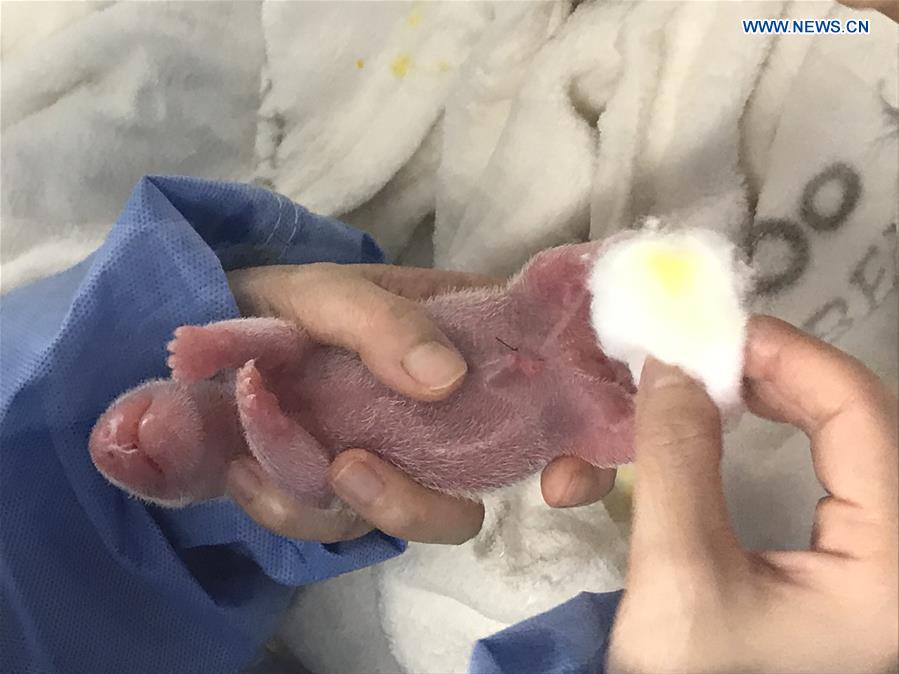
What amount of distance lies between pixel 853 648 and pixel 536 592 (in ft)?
1.17

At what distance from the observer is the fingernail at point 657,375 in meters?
0.51

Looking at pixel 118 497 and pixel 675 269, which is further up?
pixel 675 269

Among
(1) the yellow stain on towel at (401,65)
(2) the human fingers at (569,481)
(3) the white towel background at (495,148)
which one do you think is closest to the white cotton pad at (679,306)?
(2) the human fingers at (569,481)

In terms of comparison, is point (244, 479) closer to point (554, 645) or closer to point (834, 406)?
point (554, 645)

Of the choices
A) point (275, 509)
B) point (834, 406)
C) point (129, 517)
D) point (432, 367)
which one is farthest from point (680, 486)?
point (129, 517)

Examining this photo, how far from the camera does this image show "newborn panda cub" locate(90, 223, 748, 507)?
599mm

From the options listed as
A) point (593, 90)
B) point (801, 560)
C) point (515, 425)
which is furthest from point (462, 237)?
point (801, 560)

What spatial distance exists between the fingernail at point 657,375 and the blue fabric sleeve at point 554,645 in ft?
0.62

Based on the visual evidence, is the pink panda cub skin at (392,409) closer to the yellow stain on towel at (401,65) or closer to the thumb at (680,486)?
the thumb at (680,486)

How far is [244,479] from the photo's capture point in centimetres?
66

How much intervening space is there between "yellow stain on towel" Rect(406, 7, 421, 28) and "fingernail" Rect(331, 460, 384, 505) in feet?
1.59

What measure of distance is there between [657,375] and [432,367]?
6.0 inches

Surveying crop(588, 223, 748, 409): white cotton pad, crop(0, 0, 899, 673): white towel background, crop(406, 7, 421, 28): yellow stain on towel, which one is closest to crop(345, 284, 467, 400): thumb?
crop(588, 223, 748, 409): white cotton pad

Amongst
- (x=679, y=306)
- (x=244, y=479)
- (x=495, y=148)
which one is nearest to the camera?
(x=679, y=306)
